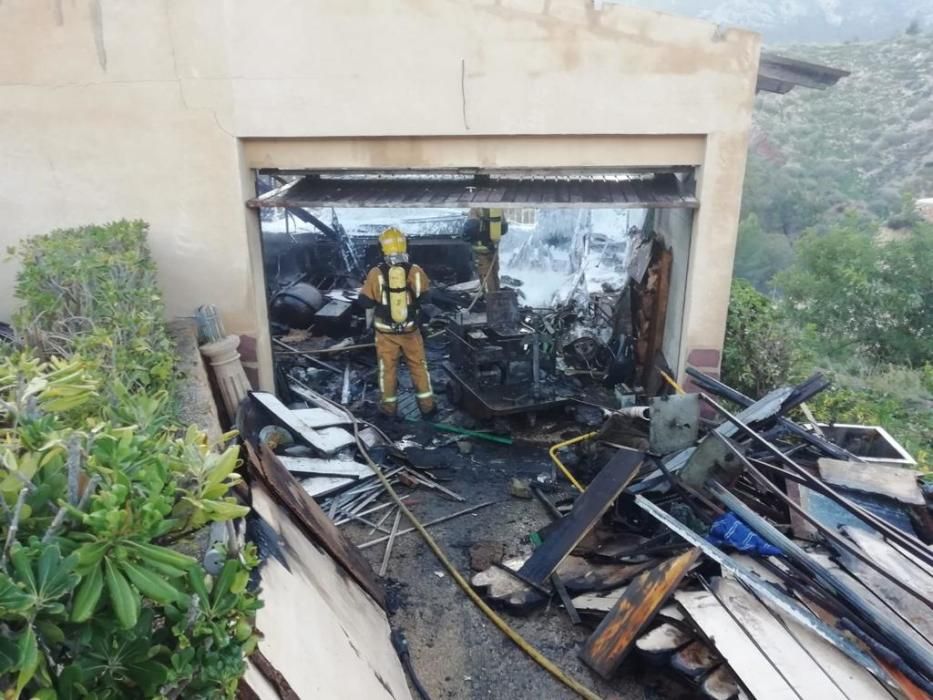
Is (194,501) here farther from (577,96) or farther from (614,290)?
(614,290)

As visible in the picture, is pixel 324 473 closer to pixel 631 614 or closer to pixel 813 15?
pixel 631 614

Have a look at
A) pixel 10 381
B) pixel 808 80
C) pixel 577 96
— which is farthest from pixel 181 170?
pixel 808 80

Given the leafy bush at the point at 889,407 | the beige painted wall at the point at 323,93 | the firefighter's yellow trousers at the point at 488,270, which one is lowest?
the leafy bush at the point at 889,407

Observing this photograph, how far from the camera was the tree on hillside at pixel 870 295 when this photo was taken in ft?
44.9

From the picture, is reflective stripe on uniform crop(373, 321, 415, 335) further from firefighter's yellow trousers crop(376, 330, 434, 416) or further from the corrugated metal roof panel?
the corrugated metal roof panel

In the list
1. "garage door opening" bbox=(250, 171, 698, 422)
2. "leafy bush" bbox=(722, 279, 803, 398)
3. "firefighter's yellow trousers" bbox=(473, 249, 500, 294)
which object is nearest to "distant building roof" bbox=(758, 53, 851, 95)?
"garage door opening" bbox=(250, 171, 698, 422)

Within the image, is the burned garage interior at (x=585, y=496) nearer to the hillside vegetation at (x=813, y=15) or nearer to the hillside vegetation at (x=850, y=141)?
the hillside vegetation at (x=850, y=141)

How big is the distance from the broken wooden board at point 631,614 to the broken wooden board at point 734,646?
12 centimetres

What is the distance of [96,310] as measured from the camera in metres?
4.70

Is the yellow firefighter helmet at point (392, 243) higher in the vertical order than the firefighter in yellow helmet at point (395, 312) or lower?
higher

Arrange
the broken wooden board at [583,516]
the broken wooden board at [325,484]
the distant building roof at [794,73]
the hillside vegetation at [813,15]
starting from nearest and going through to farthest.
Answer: the broken wooden board at [583,516] → the broken wooden board at [325,484] → the distant building roof at [794,73] → the hillside vegetation at [813,15]

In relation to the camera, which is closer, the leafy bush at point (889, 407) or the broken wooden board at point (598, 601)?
the broken wooden board at point (598, 601)

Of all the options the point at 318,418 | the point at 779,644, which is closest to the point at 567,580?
the point at 779,644

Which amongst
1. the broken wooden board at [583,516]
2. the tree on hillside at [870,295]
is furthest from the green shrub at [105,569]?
the tree on hillside at [870,295]
